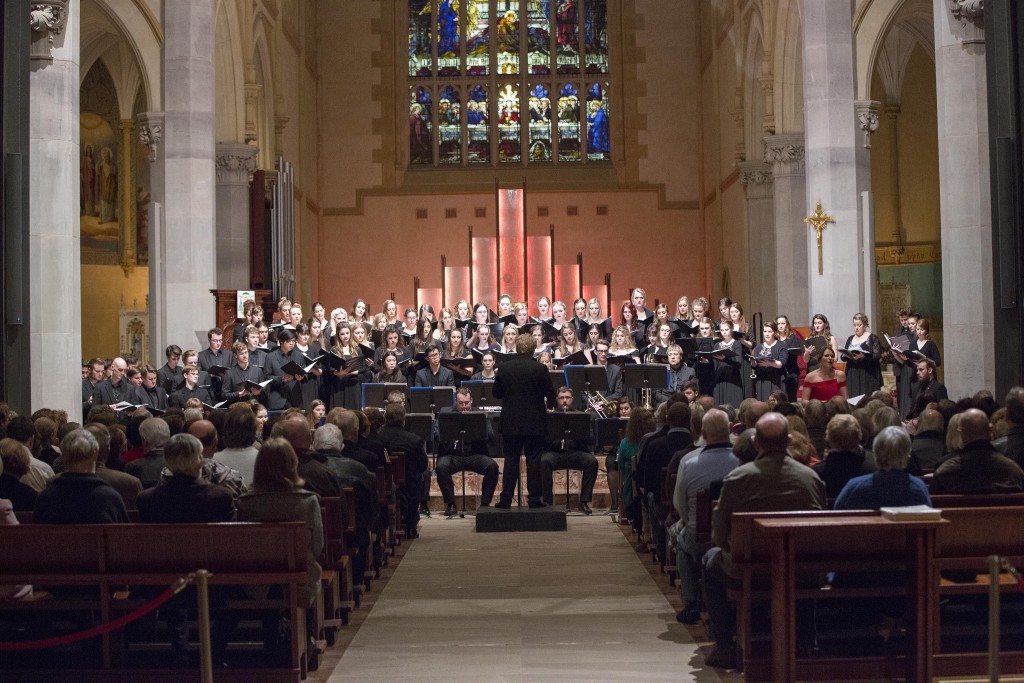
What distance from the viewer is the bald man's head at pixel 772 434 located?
559 centimetres

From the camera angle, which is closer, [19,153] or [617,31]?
[19,153]

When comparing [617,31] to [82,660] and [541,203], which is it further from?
[82,660]

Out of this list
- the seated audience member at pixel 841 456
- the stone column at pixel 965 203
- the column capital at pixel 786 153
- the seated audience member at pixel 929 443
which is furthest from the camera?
the column capital at pixel 786 153

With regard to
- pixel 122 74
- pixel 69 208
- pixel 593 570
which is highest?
pixel 122 74

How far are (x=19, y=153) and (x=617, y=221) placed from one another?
1739 cm

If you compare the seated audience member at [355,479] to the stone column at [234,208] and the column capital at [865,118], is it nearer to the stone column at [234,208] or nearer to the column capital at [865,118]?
the column capital at [865,118]

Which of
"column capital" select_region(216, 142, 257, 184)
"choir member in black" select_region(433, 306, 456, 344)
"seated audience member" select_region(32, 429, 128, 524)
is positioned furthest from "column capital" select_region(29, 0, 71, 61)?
"column capital" select_region(216, 142, 257, 184)

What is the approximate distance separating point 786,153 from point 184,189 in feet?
29.7

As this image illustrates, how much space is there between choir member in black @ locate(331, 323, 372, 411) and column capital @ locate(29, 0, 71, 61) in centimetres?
438

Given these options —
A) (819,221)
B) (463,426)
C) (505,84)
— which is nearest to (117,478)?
(463,426)

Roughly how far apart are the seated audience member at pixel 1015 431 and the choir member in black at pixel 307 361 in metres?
7.74

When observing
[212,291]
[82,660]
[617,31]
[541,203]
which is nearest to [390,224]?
[541,203]

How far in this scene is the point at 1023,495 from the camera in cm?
588

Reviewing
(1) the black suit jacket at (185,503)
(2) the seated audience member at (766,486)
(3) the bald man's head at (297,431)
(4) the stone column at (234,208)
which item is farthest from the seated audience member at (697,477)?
(4) the stone column at (234,208)
